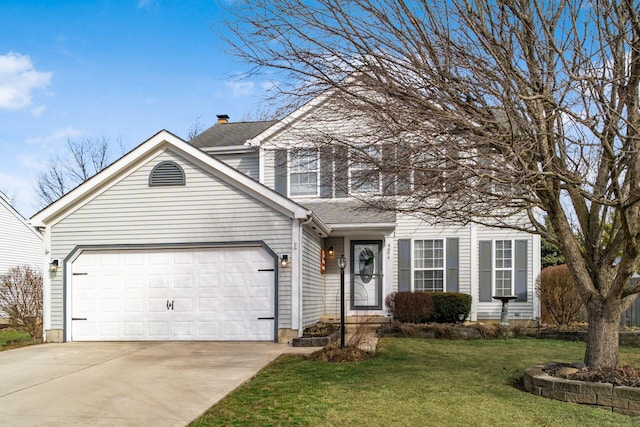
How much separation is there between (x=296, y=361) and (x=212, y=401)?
296cm

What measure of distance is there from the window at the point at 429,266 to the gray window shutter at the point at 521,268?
203 cm

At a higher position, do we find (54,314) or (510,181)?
(510,181)

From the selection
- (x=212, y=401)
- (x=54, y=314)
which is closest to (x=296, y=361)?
(x=212, y=401)

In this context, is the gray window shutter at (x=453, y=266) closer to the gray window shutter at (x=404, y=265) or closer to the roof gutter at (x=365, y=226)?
the gray window shutter at (x=404, y=265)

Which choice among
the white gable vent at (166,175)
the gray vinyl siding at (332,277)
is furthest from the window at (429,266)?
the white gable vent at (166,175)

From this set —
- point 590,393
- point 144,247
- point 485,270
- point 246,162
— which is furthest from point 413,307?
point 590,393

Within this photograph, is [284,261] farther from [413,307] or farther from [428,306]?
[428,306]

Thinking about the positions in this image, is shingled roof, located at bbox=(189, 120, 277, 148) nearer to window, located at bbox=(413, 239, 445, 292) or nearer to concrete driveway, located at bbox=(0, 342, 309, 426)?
window, located at bbox=(413, 239, 445, 292)

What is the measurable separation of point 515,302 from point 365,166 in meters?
10.2

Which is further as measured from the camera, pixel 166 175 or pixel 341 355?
pixel 166 175

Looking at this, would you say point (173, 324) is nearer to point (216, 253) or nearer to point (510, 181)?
point (216, 253)

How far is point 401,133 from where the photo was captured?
652 centimetres

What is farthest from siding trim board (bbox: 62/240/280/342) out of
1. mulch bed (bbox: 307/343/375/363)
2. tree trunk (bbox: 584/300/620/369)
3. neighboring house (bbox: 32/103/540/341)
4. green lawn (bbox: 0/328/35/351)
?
tree trunk (bbox: 584/300/620/369)

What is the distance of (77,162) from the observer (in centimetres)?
3369
